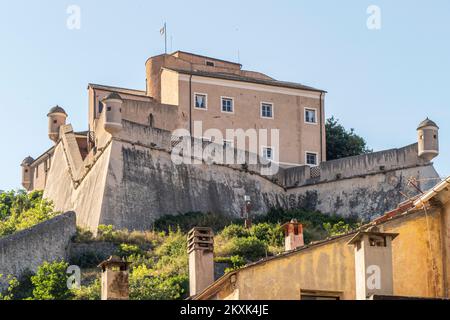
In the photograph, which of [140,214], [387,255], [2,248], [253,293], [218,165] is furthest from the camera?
[218,165]

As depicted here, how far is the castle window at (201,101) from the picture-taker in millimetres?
68125

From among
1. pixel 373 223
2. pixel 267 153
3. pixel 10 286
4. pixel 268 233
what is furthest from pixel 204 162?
pixel 373 223

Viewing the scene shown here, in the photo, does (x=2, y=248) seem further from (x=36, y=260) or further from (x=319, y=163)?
(x=319, y=163)

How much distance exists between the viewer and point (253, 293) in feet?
92.1

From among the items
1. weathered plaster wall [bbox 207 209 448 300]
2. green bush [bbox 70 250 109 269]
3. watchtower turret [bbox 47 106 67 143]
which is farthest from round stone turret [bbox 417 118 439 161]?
weathered plaster wall [bbox 207 209 448 300]

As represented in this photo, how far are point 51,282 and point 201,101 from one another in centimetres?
2005

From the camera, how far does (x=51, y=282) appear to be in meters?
50.3

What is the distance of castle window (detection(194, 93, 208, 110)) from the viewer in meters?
68.1

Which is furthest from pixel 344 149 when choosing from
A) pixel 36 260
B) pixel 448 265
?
pixel 448 265

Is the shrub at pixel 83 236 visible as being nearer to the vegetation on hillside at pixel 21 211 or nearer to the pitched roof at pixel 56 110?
the vegetation on hillside at pixel 21 211
